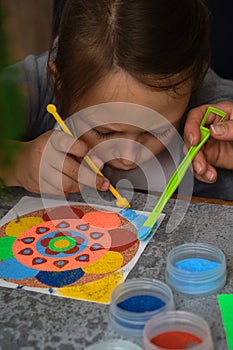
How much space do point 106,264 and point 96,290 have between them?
5 cm

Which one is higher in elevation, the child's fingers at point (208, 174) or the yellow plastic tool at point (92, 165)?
the yellow plastic tool at point (92, 165)

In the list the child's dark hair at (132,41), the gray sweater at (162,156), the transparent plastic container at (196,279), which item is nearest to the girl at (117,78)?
Answer: the child's dark hair at (132,41)

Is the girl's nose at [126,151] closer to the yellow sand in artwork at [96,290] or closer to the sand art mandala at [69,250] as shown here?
the sand art mandala at [69,250]

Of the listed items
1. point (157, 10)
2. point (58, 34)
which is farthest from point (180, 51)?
point (58, 34)

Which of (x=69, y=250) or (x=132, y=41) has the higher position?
(x=132, y=41)

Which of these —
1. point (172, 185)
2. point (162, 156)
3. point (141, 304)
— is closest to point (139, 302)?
point (141, 304)

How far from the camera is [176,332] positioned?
54 cm

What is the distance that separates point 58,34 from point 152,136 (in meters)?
0.23

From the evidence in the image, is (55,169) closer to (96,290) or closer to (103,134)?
(103,134)

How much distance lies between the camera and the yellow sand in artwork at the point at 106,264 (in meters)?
0.67

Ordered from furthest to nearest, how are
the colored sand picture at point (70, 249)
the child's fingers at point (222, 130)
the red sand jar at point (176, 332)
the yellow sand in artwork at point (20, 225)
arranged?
the child's fingers at point (222, 130)
the yellow sand in artwork at point (20, 225)
the colored sand picture at point (70, 249)
the red sand jar at point (176, 332)

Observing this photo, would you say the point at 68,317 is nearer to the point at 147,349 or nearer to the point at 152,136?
the point at 147,349

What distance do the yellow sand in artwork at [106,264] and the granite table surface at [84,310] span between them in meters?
0.02

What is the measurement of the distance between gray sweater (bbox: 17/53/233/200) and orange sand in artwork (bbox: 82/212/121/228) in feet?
0.67
